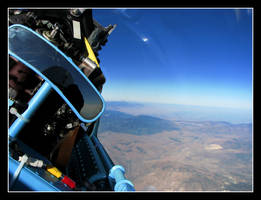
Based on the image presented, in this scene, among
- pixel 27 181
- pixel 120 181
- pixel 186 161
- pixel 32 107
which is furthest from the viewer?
pixel 186 161

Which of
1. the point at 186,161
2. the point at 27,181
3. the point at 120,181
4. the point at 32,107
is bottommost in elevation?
the point at 186,161

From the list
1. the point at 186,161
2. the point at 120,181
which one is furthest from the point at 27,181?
the point at 186,161

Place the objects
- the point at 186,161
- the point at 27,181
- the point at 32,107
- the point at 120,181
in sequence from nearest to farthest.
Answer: the point at 27,181
the point at 32,107
the point at 120,181
the point at 186,161

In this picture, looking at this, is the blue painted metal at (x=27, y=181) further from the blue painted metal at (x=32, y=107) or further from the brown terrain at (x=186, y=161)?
the brown terrain at (x=186, y=161)

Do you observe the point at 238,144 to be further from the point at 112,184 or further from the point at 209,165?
the point at 112,184

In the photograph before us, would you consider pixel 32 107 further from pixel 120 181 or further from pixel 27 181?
pixel 120 181

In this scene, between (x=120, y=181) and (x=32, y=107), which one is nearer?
(x=32, y=107)

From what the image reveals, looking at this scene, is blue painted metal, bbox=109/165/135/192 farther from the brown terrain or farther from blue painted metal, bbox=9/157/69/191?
the brown terrain
